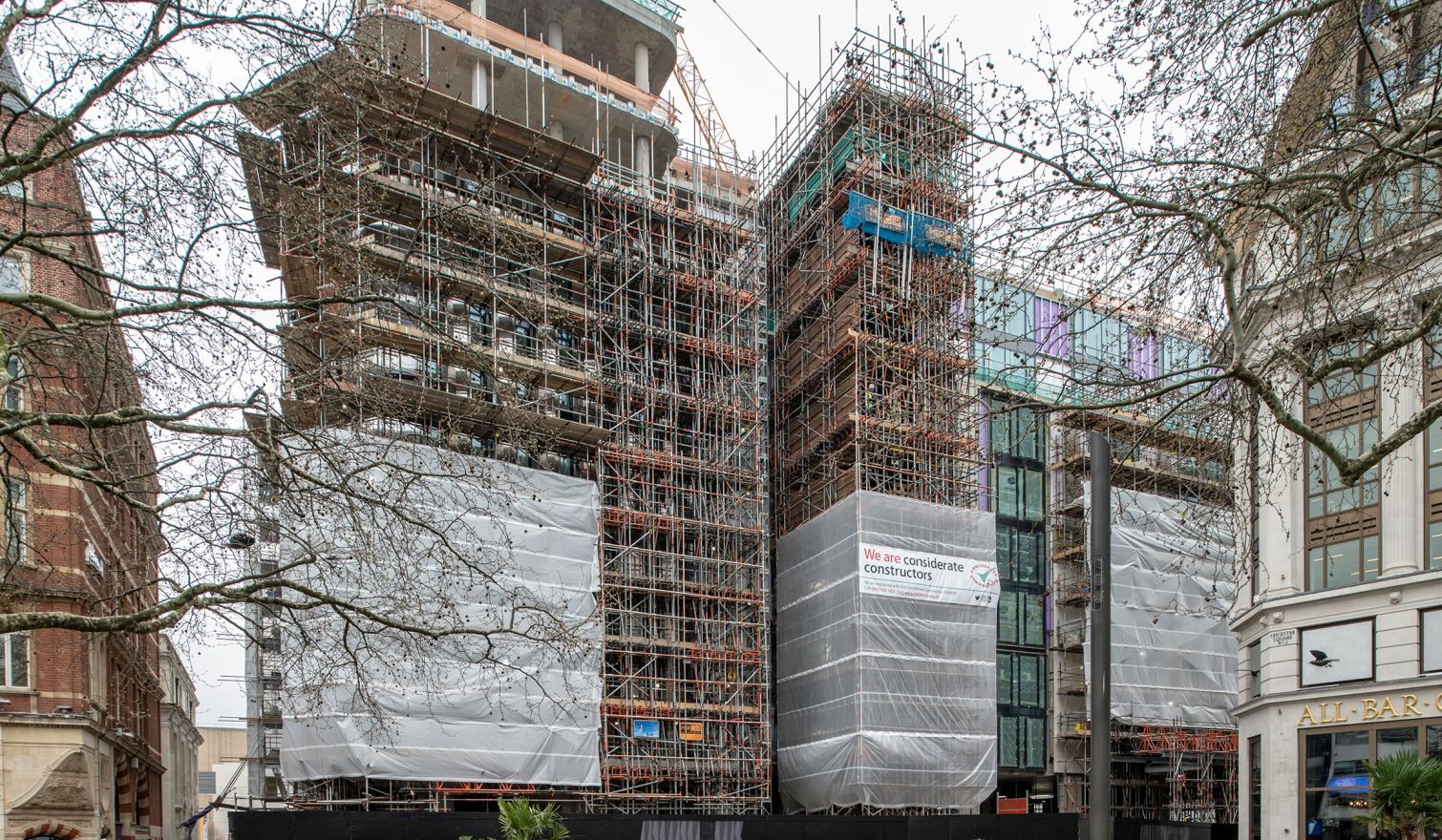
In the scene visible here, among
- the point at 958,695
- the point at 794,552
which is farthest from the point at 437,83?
the point at 958,695

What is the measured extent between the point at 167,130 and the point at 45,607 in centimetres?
2055

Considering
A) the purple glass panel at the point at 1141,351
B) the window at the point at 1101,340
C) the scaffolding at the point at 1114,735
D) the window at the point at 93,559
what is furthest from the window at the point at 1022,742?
the window at the point at 93,559

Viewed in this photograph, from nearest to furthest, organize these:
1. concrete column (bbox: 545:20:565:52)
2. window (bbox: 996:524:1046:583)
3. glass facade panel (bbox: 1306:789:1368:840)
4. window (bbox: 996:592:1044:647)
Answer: glass facade panel (bbox: 1306:789:1368:840) < concrete column (bbox: 545:20:565:52) < window (bbox: 996:592:1044:647) < window (bbox: 996:524:1046:583)

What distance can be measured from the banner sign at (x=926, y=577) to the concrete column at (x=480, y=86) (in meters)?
20.7

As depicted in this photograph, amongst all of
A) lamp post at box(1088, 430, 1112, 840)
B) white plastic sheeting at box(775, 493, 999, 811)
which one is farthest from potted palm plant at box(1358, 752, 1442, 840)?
white plastic sheeting at box(775, 493, 999, 811)

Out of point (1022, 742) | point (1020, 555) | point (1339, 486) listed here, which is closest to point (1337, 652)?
point (1339, 486)

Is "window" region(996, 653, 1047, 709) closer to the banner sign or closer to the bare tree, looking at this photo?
the banner sign

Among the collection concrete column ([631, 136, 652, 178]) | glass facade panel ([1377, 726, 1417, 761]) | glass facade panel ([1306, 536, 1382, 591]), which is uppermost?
concrete column ([631, 136, 652, 178])

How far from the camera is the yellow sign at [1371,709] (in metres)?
26.9

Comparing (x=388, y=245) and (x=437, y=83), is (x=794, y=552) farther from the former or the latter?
(x=437, y=83)

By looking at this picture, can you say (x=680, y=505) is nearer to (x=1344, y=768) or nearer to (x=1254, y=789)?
(x=1254, y=789)

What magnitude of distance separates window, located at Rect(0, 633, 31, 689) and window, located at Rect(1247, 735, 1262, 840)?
108 ft

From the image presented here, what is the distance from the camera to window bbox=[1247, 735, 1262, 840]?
3253 centimetres

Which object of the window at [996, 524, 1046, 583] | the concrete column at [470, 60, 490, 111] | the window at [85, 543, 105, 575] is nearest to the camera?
the window at [85, 543, 105, 575]
